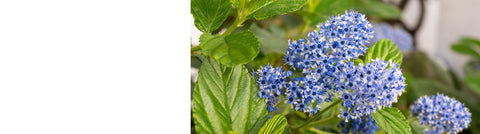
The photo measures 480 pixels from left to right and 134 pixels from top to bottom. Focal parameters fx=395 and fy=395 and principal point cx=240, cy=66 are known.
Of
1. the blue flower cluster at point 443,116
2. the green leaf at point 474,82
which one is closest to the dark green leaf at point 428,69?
the green leaf at point 474,82

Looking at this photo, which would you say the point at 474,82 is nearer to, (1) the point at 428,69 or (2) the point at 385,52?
(1) the point at 428,69

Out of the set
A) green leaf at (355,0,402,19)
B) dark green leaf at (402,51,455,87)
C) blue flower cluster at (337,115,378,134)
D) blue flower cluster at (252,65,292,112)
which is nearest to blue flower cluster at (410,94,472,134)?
blue flower cluster at (337,115,378,134)

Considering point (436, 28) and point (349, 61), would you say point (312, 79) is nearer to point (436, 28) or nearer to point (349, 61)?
point (349, 61)

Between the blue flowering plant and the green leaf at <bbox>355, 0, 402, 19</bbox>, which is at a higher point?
the green leaf at <bbox>355, 0, 402, 19</bbox>

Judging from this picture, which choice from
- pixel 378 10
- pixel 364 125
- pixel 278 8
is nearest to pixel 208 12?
pixel 278 8

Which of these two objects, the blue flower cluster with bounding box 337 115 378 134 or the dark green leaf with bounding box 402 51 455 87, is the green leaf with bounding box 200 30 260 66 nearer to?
the blue flower cluster with bounding box 337 115 378 134
